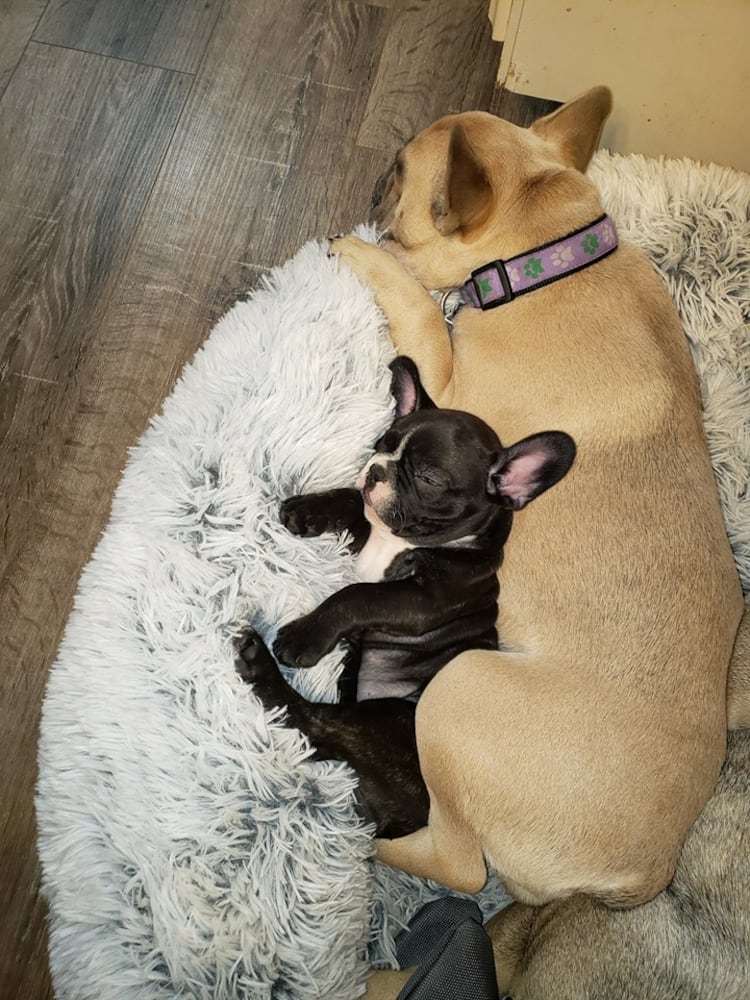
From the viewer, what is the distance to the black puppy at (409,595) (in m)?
2.07

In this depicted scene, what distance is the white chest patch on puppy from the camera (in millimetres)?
2260

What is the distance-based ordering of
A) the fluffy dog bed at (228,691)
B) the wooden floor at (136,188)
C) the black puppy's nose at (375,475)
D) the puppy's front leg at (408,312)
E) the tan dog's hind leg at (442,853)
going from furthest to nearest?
1. the wooden floor at (136,188)
2. the puppy's front leg at (408,312)
3. the black puppy's nose at (375,475)
4. the tan dog's hind leg at (442,853)
5. the fluffy dog bed at (228,691)

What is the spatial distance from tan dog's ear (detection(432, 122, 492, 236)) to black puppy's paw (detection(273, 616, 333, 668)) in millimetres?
1047

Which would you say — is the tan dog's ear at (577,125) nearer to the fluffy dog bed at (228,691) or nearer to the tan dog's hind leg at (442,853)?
the fluffy dog bed at (228,691)

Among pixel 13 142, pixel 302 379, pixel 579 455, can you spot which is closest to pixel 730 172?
pixel 579 455

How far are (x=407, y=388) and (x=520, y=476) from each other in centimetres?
46

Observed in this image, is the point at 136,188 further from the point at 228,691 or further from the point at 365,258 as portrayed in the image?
the point at 228,691

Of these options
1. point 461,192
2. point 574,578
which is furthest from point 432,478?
point 461,192

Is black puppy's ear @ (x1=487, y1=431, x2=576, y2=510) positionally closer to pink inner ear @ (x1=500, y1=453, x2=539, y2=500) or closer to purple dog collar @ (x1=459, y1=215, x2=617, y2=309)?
pink inner ear @ (x1=500, y1=453, x2=539, y2=500)

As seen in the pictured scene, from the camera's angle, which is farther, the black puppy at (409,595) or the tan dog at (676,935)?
the black puppy at (409,595)

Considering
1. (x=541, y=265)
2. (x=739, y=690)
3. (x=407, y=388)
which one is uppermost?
(x=541, y=265)

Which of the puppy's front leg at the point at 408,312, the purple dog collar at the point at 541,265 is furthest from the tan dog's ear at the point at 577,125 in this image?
the puppy's front leg at the point at 408,312

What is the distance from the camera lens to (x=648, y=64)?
8.98 ft

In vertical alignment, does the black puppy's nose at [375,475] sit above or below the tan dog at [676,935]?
above
